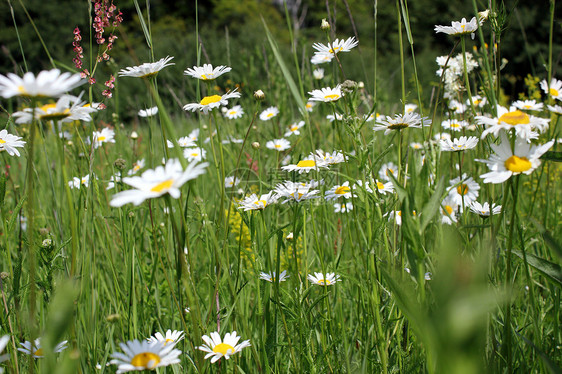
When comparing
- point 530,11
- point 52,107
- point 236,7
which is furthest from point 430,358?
point 236,7

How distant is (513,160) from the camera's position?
61 centimetres

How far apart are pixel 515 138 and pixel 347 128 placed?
0.99ft

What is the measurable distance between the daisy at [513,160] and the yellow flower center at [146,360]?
497mm

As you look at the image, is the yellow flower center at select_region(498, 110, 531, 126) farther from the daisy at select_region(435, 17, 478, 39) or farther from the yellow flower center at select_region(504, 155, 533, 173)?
the daisy at select_region(435, 17, 478, 39)

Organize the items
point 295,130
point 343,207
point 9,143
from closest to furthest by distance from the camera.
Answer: point 9,143, point 343,207, point 295,130

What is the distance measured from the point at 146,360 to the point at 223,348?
0.23 metres

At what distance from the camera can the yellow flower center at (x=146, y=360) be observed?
0.53 m

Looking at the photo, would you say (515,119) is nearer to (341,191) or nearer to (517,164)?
(517,164)

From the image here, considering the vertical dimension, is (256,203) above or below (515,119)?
below

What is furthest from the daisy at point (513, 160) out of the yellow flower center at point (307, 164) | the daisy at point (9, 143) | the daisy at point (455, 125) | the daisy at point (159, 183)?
the daisy at point (9, 143)

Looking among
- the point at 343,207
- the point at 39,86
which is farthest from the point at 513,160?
the point at 343,207

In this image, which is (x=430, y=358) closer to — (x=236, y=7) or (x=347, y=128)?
(x=347, y=128)

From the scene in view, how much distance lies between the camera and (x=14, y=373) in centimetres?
83

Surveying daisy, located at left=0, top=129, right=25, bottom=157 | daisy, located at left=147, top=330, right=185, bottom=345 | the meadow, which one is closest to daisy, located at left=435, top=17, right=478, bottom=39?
the meadow
